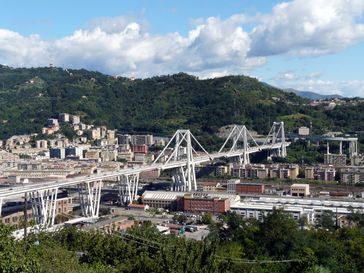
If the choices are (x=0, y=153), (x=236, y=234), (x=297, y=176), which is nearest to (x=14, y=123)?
(x=0, y=153)

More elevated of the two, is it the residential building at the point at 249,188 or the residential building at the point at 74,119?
the residential building at the point at 74,119

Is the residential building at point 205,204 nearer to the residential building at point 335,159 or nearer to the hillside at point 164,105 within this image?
the residential building at point 335,159

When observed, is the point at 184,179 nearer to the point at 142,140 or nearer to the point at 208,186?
the point at 208,186

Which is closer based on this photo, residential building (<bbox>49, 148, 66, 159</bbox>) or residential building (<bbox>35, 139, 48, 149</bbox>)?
residential building (<bbox>49, 148, 66, 159</bbox>)

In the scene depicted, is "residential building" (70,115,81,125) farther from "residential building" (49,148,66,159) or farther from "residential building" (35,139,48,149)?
"residential building" (49,148,66,159)

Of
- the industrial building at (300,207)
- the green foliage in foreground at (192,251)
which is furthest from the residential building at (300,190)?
the green foliage in foreground at (192,251)

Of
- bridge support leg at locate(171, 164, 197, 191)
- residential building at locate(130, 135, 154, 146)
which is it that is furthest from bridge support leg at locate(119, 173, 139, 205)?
residential building at locate(130, 135, 154, 146)

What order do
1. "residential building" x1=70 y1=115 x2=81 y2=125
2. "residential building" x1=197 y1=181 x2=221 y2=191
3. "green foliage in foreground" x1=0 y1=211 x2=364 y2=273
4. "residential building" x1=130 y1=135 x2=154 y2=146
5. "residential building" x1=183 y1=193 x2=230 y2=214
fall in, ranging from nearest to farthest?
1. "green foliage in foreground" x1=0 y1=211 x2=364 y2=273
2. "residential building" x1=183 y1=193 x2=230 y2=214
3. "residential building" x1=197 y1=181 x2=221 y2=191
4. "residential building" x1=130 y1=135 x2=154 y2=146
5. "residential building" x1=70 y1=115 x2=81 y2=125

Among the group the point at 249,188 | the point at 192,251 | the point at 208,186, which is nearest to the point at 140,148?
the point at 208,186
